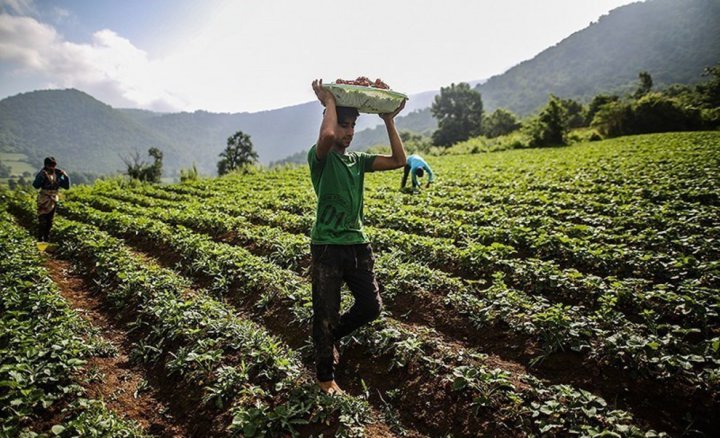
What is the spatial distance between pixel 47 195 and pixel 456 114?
74.8 metres

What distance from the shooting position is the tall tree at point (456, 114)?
72938mm

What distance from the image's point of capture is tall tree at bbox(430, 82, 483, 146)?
72.9 metres

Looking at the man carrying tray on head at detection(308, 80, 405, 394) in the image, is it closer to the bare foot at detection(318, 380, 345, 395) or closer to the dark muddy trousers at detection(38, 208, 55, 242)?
the bare foot at detection(318, 380, 345, 395)

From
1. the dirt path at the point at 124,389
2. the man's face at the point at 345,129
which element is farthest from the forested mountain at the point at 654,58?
the dirt path at the point at 124,389

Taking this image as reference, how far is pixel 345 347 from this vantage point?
14.1 ft

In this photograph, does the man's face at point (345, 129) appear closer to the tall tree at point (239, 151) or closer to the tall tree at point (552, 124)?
the tall tree at point (552, 124)

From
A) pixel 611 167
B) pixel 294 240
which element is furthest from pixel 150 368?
pixel 611 167

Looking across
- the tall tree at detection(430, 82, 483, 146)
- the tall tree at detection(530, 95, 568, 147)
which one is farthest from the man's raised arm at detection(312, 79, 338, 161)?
the tall tree at detection(430, 82, 483, 146)

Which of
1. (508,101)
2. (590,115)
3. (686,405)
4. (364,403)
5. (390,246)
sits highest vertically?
(508,101)

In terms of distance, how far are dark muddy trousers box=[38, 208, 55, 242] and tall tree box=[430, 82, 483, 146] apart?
225 feet

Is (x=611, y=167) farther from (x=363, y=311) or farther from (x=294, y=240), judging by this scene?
(x=363, y=311)

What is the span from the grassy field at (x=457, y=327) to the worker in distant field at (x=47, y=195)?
2006 mm

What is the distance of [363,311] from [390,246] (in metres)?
3.98

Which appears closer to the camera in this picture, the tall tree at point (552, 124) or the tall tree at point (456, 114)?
the tall tree at point (552, 124)
